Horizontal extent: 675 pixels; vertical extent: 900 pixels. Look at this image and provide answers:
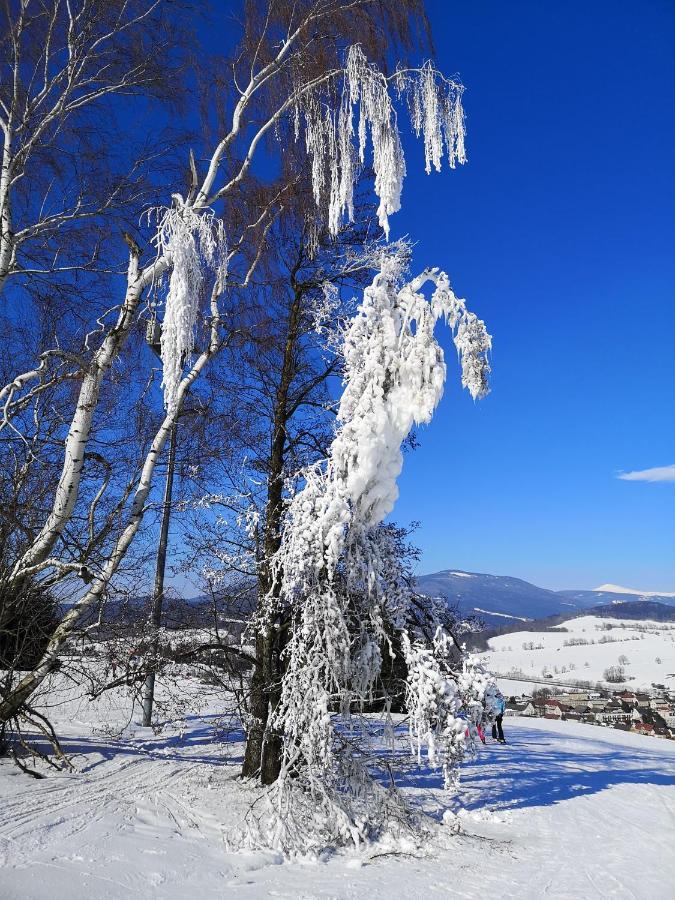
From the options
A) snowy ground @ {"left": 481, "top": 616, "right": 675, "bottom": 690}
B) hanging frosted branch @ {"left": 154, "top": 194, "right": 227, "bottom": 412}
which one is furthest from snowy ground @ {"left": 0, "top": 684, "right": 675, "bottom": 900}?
snowy ground @ {"left": 481, "top": 616, "right": 675, "bottom": 690}

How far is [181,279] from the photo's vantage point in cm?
509

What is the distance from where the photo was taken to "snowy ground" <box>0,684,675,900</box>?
3.54m


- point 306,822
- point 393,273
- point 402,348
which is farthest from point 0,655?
→ point 393,273

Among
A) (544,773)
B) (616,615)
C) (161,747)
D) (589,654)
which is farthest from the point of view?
(616,615)

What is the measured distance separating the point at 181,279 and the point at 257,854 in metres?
4.86

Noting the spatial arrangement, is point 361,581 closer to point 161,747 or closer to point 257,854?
point 257,854

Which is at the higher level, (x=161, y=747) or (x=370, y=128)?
(x=370, y=128)

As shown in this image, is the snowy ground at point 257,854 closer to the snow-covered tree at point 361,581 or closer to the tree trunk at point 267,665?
the tree trunk at point 267,665

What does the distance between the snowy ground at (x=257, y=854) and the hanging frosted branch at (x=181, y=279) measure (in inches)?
136

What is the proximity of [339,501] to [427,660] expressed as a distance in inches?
66.1

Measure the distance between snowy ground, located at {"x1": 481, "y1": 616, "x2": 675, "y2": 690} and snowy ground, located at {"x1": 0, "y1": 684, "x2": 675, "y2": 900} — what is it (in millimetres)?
31555

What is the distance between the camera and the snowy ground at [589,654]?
45.5 meters

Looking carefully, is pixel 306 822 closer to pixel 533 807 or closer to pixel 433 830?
pixel 433 830

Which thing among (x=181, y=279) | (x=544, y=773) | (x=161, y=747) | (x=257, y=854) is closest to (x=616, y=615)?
(x=544, y=773)
